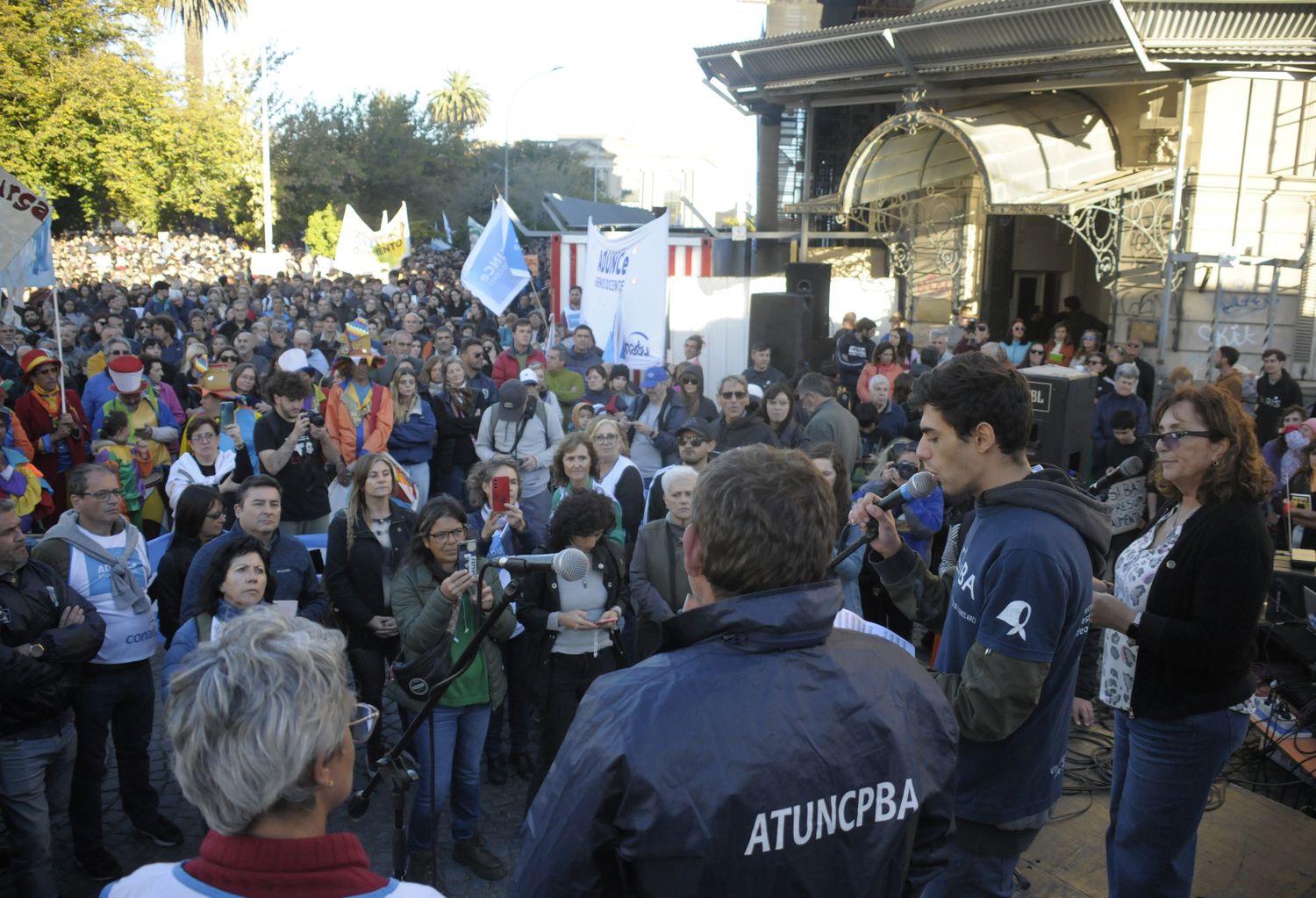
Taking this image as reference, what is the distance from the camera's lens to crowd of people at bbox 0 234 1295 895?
167cm

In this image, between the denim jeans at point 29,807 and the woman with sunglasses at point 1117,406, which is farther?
the woman with sunglasses at point 1117,406

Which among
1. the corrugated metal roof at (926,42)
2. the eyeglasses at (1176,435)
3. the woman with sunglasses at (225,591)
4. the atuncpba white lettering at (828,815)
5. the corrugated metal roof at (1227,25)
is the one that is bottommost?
the woman with sunglasses at (225,591)

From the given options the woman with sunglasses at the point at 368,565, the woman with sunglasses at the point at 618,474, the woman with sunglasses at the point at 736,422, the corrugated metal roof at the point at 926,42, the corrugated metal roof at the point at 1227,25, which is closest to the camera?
the woman with sunglasses at the point at 368,565

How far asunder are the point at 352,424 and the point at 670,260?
11366mm

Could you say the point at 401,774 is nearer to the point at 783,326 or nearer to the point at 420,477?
the point at 420,477

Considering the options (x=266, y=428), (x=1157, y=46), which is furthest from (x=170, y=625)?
(x=1157, y=46)

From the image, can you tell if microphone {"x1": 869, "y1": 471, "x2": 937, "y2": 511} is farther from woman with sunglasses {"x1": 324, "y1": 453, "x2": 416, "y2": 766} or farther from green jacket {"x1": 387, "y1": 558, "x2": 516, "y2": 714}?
woman with sunglasses {"x1": 324, "y1": 453, "x2": 416, "y2": 766}

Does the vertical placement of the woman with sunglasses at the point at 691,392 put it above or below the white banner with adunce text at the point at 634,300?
below

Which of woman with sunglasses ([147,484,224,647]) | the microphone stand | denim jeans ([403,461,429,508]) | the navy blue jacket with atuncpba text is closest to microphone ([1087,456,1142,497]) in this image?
the navy blue jacket with atuncpba text

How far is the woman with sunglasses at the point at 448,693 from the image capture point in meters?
4.34

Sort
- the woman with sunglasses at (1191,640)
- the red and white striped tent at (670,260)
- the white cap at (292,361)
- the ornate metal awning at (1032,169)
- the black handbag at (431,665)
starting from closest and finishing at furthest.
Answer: the woman with sunglasses at (1191,640)
the black handbag at (431,665)
the white cap at (292,361)
the ornate metal awning at (1032,169)
the red and white striped tent at (670,260)

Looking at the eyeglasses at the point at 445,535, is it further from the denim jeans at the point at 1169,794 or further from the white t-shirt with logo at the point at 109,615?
the denim jeans at the point at 1169,794

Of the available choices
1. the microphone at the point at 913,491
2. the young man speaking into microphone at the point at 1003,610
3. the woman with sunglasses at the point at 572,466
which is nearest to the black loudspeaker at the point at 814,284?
the woman with sunglasses at the point at 572,466

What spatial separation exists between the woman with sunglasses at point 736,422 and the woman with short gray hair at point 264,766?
601 centimetres
